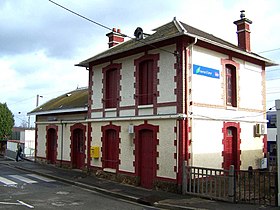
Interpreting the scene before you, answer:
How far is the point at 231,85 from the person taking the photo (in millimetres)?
15875

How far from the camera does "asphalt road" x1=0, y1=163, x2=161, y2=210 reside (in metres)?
11.0

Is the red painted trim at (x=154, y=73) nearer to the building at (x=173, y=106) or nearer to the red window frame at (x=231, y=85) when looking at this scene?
the building at (x=173, y=106)

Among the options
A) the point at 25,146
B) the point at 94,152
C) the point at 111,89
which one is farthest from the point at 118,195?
the point at 25,146

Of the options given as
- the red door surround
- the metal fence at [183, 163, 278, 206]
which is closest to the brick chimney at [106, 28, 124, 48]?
the red door surround

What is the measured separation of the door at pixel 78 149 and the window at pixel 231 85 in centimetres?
919

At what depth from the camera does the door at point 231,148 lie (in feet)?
49.9

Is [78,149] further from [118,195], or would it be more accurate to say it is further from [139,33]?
[139,33]

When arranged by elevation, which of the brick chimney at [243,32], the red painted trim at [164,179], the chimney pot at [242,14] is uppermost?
the chimney pot at [242,14]

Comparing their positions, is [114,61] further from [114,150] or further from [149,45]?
[114,150]

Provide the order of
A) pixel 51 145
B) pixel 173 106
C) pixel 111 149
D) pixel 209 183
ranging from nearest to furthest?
pixel 209 183 → pixel 173 106 → pixel 111 149 → pixel 51 145

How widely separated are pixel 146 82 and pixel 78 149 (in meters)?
7.74

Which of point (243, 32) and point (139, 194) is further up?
point (243, 32)

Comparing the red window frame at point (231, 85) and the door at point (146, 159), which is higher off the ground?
the red window frame at point (231, 85)

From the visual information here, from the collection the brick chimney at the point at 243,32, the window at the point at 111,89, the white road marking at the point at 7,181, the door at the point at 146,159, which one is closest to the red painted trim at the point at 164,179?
the door at the point at 146,159
